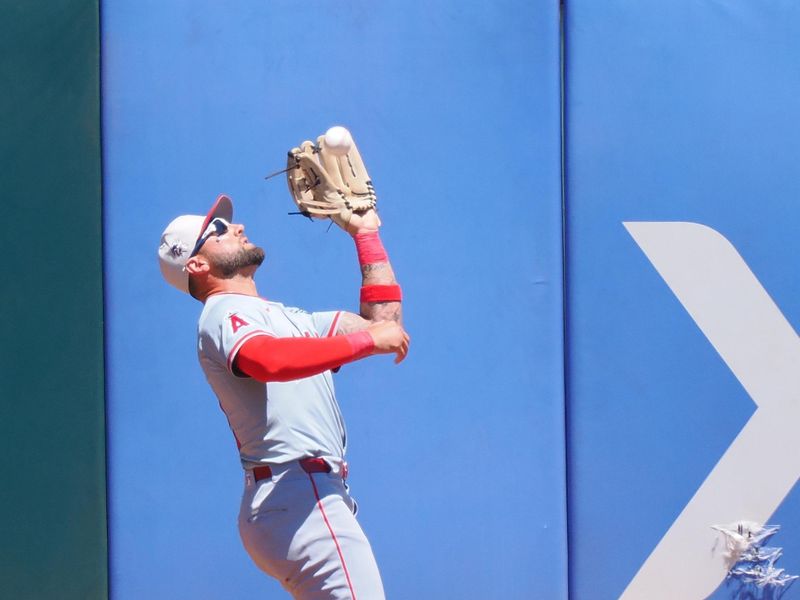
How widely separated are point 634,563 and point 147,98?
191 cm

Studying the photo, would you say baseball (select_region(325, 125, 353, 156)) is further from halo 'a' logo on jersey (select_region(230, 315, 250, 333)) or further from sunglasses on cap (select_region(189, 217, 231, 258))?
halo 'a' logo on jersey (select_region(230, 315, 250, 333))

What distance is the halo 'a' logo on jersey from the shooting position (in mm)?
2367

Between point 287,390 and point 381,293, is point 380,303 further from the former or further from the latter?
point 287,390

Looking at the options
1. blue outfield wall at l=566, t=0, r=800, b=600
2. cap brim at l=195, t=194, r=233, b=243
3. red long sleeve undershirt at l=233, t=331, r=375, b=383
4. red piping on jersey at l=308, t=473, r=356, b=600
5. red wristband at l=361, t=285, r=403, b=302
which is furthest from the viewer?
blue outfield wall at l=566, t=0, r=800, b=600

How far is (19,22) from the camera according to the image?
308 cm

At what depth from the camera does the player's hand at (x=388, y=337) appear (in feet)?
7.80

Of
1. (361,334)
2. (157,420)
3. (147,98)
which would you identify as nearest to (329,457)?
(361,334)

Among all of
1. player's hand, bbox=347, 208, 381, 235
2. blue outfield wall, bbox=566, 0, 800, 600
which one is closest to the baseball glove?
player's hand, bbox=347, 208, 381, 235

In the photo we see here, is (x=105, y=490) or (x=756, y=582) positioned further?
(x=756, y=582)

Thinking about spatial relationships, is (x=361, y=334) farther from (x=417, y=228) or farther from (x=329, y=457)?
(x=417, y=228)

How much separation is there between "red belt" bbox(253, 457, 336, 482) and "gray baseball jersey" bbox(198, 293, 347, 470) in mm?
13

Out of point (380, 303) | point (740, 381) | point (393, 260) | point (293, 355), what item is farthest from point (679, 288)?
point (293, 355)

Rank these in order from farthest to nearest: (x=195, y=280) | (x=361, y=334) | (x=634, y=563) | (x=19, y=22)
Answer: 1. (x=634, y=563)
2. (x=19, y=22)
3. (x=195, y=280)
4. (x=361, y=334)

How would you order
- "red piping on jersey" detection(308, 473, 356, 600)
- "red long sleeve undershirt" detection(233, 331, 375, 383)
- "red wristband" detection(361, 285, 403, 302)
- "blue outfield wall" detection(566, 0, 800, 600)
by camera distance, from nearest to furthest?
"red long sleeve undershirt" detection(233, 331, 375, 383)
"red piping on jersey" detection(308, 473, 356, 600)
"red wristband" detection(361, 285, 403, 302)
"blue outfield wall" detection(566, 0, 800, 600)
